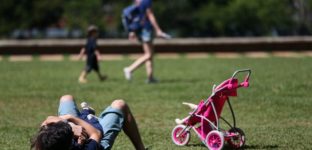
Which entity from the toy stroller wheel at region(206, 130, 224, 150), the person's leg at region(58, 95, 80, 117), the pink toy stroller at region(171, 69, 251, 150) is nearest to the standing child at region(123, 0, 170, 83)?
the pink toy stroller at region(171, 69, 251, 150)

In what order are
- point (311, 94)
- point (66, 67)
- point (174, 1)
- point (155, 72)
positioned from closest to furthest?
point (311, 94), point (155, 72), point (66, 67), point (174, 1)

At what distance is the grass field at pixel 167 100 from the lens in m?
7.82

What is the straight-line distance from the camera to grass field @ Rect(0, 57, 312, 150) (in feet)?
25.7

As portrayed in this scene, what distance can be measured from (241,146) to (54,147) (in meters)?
→ 2.58

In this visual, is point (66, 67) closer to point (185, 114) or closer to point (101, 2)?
point (185, 114)

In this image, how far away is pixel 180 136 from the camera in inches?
293

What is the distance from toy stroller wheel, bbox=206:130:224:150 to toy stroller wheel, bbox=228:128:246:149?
26 cm

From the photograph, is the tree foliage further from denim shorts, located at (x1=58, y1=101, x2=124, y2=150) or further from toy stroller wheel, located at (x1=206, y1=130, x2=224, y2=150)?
denim shorts, located at (x1=58, y1=101, x2=124, y2=150)

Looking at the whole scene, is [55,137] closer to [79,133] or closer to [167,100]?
[79,133]

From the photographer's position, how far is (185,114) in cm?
973

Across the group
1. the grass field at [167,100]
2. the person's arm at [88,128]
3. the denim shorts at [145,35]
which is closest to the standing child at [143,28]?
the denim shorts at [145,35]

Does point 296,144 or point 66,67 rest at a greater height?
point 296,144

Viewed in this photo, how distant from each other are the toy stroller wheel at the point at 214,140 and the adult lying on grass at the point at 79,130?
0.90 metres

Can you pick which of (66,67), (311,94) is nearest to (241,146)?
(311,94)
